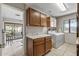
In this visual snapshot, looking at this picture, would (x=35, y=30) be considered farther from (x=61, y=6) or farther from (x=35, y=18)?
(x=61, y=6)

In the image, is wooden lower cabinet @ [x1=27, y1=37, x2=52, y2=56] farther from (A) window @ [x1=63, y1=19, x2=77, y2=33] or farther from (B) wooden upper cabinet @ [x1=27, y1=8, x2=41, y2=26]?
(A) window @ [x1=63, y1=19, x2=77, y2=33]

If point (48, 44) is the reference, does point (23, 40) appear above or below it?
above

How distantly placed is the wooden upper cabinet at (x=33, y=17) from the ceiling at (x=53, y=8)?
88 millimetres

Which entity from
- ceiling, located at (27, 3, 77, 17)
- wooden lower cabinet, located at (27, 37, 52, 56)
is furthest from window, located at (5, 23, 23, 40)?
ceiling, located at (27, 3, 77, 17)

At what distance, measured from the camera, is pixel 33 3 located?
1.20 m

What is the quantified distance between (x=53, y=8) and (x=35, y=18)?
14.5 inches

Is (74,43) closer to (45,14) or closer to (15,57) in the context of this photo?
(45,14)

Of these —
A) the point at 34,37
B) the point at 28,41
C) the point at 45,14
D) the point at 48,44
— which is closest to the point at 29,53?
the point at 28,41

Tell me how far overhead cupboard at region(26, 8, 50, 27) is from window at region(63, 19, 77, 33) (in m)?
0.34

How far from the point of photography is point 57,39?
1.48 m

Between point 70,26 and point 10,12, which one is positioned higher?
point 10,12

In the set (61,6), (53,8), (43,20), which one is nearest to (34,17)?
(43,20)

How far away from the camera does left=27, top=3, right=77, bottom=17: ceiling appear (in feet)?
3.85

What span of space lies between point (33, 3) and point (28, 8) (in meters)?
0.12
